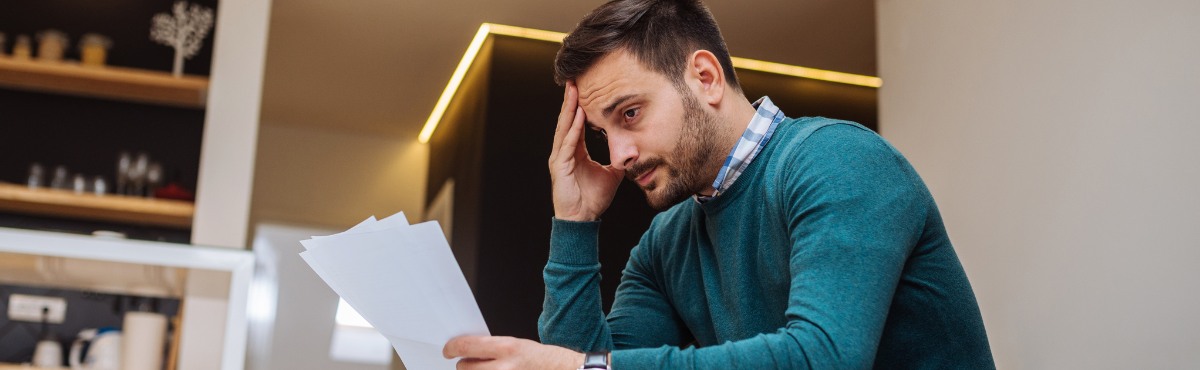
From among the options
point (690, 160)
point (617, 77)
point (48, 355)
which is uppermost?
point (617, 77)

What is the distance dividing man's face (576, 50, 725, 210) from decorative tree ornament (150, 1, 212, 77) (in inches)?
119

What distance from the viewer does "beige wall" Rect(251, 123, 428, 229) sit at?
647cm

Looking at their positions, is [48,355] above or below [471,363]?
below

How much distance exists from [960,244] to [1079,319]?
1.90 feet

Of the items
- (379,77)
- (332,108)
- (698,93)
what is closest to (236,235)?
(379,77)

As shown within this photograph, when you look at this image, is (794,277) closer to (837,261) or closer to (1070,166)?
(837,261)

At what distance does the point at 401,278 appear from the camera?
122 cm

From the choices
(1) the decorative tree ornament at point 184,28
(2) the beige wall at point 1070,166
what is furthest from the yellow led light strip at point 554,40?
(2) the beige wall at point 1070,166

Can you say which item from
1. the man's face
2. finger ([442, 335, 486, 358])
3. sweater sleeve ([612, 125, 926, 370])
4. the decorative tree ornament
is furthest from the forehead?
the decorative tree ornament

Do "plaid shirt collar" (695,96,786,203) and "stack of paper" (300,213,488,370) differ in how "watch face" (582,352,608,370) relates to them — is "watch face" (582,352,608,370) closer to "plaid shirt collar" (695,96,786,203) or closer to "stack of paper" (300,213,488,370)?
"stack of paper" (300,213,488,370)

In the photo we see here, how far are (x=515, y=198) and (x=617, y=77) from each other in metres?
3.22

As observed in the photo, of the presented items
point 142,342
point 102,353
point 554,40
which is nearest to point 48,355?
point 102,353

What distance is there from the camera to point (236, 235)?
154 inches

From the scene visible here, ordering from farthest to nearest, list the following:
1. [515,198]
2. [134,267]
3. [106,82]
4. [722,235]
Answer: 1. [515,198]
2. [106,82]
3. [134,267]
4. [722,235]
